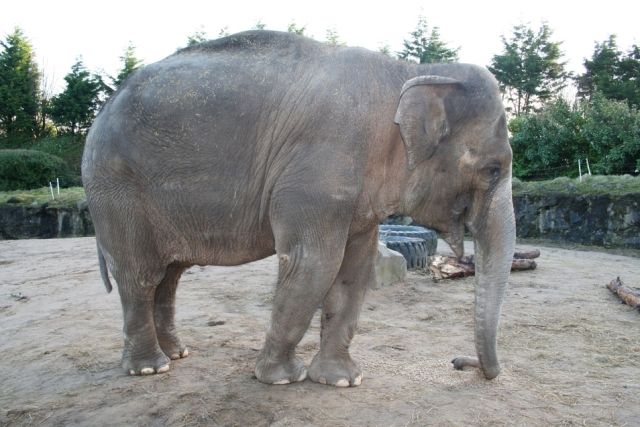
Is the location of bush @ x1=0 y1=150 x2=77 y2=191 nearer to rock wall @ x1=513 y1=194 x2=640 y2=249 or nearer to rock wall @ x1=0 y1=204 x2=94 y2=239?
rock wall @ x1=0 y1=204 x2=94 y2=239

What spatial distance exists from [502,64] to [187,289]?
97.9 ft

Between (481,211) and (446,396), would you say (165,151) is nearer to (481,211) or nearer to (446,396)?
(481,211)

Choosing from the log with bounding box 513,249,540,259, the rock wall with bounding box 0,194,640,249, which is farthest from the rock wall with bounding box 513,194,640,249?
the log with bounding box 513,249,540,259

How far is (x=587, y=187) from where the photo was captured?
12953mm

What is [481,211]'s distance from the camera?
3234 millimetres

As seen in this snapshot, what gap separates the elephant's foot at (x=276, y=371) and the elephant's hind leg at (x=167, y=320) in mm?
842

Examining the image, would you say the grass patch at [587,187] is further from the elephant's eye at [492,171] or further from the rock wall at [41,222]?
the rock wall at [41,222]

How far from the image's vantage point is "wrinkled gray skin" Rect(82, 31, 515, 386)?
122 inches

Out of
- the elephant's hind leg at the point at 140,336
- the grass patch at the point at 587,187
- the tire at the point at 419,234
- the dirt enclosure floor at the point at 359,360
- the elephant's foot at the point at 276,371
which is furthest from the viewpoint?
the grass patch at the point at 587,187

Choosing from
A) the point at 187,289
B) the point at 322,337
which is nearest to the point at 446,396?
the point at 322,337

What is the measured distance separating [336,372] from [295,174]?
1.21 metres

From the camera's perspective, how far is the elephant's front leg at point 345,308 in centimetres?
352

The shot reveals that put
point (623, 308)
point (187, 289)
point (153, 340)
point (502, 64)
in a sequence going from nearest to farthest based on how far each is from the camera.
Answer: point (153, 340) < point (623, 308) < point (187, 289) < point (502, 64)

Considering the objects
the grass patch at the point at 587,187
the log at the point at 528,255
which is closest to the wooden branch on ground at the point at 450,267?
the log at the point at 528,255
